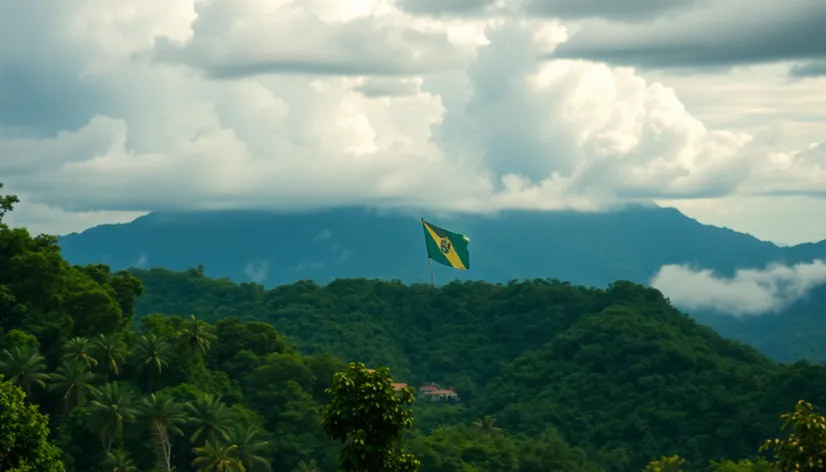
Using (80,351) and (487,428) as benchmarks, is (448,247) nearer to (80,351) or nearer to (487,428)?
(487,428)

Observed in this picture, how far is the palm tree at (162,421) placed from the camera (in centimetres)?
10019

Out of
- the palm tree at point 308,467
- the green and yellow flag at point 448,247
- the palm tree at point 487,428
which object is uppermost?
the green and yellow flag at point 448,247

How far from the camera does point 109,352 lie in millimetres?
109875

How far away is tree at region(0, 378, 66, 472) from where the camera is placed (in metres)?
64.4

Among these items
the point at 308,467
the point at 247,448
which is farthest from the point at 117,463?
the point at 308,467

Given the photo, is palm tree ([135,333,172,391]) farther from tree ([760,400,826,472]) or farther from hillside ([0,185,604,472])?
tree ([760,400,826,472])

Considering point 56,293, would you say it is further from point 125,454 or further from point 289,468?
point 289,468

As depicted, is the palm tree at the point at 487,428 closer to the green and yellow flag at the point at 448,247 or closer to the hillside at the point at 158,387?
the hillside at the point at 158,387

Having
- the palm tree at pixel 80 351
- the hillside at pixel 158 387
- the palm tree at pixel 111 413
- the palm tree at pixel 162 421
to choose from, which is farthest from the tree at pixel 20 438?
the palm tree at pixel 80 351

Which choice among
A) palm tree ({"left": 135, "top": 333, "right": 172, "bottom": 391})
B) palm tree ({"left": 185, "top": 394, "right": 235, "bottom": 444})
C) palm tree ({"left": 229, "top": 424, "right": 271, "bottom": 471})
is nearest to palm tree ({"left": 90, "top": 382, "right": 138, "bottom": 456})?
palm tree ({"left": 185, "top": 394, "right": 235, "bottom": 444})

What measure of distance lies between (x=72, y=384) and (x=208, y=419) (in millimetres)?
11755

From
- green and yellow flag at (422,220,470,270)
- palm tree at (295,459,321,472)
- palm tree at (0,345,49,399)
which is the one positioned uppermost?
green and yellow flag at (422,220,470,270)

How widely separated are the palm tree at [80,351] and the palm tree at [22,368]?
19.5ft

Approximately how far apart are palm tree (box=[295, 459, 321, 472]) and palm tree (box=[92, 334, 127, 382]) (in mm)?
19801
